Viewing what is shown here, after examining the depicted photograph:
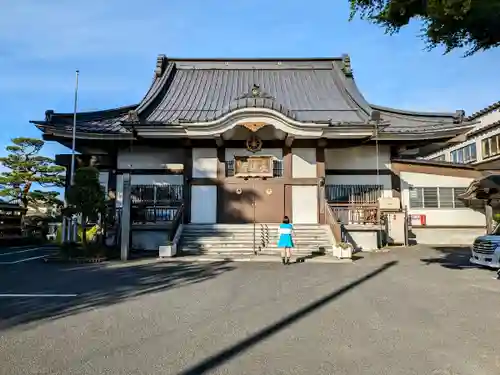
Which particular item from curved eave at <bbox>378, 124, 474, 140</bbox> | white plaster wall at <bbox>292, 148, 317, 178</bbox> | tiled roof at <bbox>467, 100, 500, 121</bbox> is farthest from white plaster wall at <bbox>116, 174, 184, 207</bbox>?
tiled roof at <bbox>467, 100, 500, 121</bbox>

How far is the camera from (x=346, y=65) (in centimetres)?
2064

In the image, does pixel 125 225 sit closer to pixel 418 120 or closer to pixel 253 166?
pixel 253 166

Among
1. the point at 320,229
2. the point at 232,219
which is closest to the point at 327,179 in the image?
the point at 320,229

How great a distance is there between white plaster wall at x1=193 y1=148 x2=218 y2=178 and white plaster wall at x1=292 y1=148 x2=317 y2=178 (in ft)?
11.1

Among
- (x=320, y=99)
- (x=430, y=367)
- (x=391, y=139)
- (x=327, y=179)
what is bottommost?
(x=430, y=367)

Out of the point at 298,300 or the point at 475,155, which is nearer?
the point at 298,300

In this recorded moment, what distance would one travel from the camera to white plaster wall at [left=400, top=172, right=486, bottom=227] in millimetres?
16750

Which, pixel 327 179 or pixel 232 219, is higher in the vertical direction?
pixel 327 179

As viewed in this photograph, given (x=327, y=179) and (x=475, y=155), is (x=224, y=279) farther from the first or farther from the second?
(x=475, y=155)

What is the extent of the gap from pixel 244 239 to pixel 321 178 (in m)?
4.23

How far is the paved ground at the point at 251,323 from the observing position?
3572 mm

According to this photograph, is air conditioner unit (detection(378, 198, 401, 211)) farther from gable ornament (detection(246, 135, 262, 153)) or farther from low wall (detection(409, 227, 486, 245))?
gable ornament (detection(246, 135, 262, 153))

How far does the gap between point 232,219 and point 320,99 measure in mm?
7870

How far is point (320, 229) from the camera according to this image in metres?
14.6
